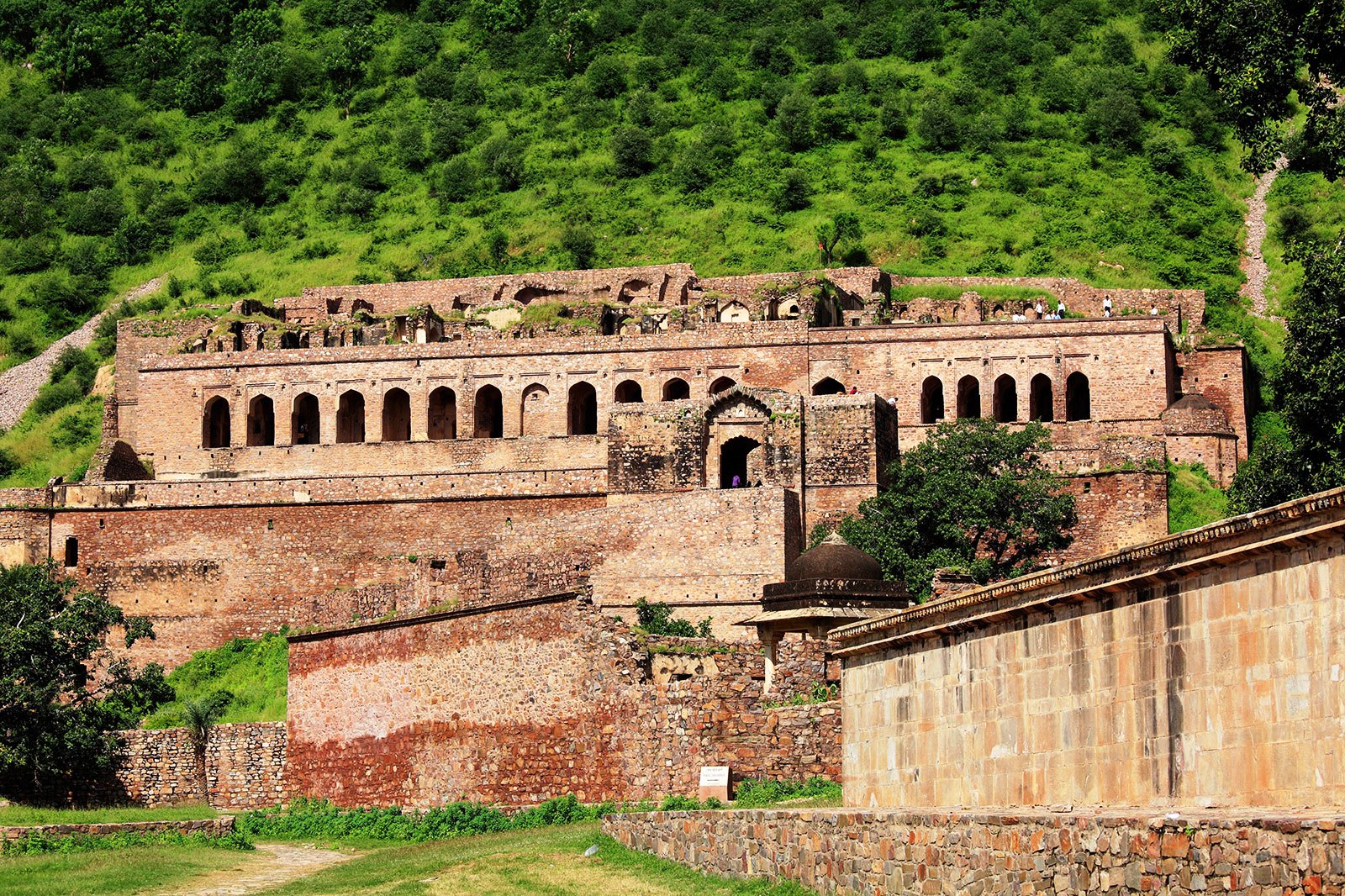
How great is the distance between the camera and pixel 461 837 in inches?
1096

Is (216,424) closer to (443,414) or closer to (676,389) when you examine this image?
(443,414)

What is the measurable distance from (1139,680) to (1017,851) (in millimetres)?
1803

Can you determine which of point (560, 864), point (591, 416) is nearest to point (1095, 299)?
point (591, 416)

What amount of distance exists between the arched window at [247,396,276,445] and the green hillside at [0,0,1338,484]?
24.0 feet

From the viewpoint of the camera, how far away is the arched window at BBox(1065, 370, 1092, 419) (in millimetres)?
52578

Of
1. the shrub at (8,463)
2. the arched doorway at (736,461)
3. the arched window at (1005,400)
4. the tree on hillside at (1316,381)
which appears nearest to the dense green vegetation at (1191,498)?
the arched window at (1005,400)

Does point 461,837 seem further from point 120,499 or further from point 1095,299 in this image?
point 1095,299

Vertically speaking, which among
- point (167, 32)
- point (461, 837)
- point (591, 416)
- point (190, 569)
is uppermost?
point (167, 32)

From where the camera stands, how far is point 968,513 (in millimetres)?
42469

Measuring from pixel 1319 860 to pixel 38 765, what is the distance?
2588 centimetres

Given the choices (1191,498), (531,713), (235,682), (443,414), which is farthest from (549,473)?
(531,713)

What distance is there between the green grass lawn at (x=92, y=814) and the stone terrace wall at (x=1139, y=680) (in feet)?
43.8

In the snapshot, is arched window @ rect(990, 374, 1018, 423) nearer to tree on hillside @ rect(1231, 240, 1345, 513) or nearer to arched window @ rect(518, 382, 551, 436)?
arched window @ rect(518, 382, 551, 436)

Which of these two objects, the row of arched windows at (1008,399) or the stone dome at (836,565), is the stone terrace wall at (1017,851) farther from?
the row of arched windows at (1008,399)
